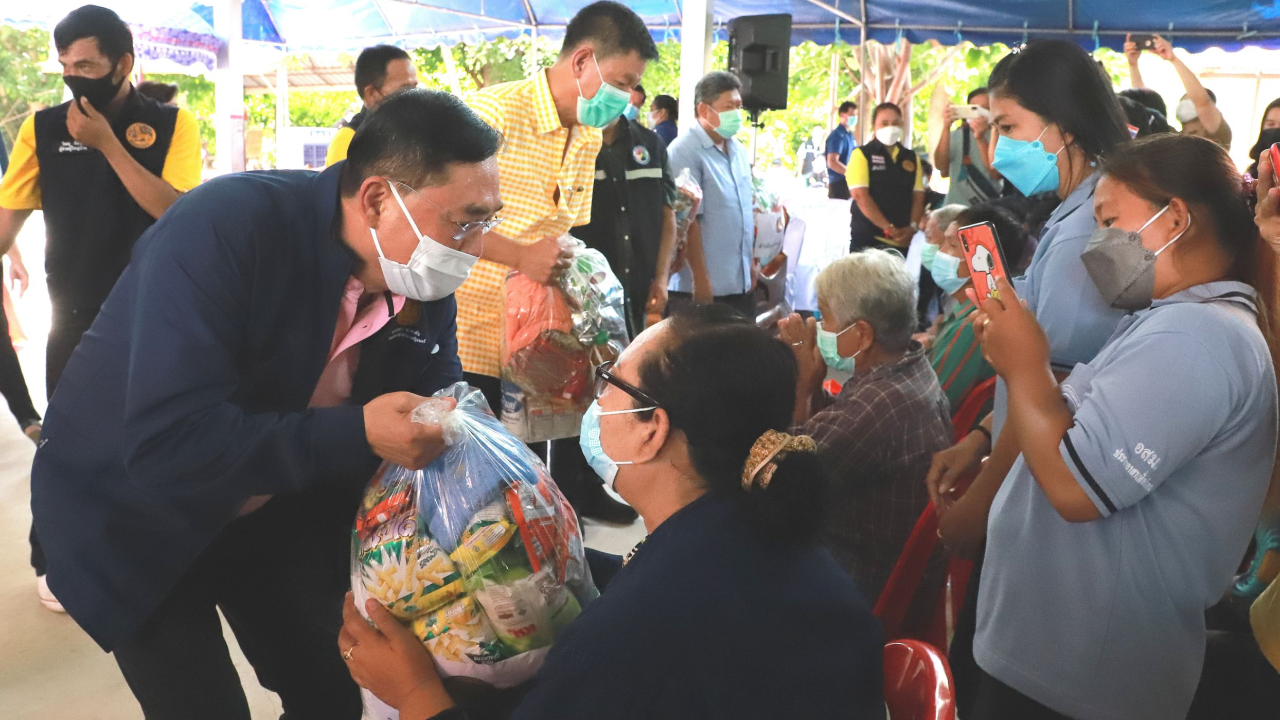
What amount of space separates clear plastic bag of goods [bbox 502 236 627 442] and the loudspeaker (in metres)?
4.00

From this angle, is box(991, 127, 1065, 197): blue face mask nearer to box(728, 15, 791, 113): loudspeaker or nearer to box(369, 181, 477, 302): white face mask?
box(369, 181, 477, 302): white face mask

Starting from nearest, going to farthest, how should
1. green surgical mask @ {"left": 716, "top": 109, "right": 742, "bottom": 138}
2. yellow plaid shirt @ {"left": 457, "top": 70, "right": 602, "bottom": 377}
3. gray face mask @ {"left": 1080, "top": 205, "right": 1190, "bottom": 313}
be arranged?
gray face mask @ {"left": 1080, "top": 205, "right": 1190, "bottom": 313}
yellow plaid shirt @ {"left": 457, "top": 70, "right": 602, "bottom": 377}
green surgical mask @ {"left": 716, "top": 109, "right": 742, "bottom": 138}

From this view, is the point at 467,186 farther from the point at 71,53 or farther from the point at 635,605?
the point at 71,53

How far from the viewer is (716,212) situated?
4621 mm

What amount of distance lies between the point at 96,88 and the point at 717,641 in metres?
2.66

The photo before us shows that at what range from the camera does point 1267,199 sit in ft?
4.66

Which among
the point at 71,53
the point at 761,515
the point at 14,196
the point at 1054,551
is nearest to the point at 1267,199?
the point at 1054,551

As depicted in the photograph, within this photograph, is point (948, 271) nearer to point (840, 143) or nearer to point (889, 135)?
point (889, 135)

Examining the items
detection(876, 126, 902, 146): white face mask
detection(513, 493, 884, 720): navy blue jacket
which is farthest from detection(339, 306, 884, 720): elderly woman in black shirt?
detection(876, 126, 902, 146): white face mask

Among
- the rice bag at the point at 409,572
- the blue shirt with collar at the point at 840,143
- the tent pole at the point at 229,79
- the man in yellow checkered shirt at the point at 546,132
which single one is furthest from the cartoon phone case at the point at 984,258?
the blue shirt with collar at the point at 840,143

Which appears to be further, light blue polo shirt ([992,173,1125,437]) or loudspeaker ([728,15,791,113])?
loudspeaker ([728,15,791,113])

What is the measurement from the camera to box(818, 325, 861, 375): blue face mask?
8.43 feet

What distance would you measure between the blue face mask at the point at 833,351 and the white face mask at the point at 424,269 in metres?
1.22

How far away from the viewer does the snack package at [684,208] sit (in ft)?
13.7
